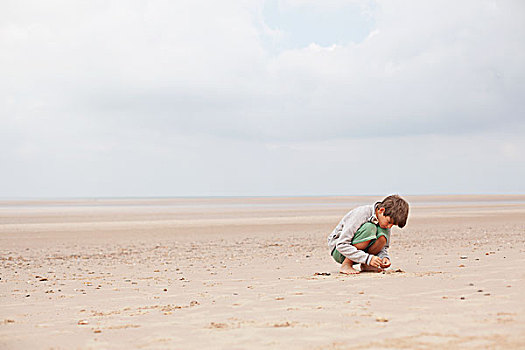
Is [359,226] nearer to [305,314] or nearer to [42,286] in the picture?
[305,314]

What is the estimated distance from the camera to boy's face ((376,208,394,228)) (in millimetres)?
6969

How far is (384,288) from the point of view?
5875 millimetres

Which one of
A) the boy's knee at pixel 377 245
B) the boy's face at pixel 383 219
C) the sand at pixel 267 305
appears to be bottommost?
the sand at pixel 267 305

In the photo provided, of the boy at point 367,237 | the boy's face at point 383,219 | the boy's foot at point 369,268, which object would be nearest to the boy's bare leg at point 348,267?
the boy at point 367,237

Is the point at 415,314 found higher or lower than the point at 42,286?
higher

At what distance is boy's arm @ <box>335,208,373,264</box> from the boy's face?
21 cm

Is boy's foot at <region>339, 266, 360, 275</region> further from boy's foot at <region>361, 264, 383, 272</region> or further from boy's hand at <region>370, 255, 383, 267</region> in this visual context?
boy's hand at <region>370, 255, 383, 267</region>

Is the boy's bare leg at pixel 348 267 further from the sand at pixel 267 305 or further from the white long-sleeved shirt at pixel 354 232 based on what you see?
the sand at pixel 267 305

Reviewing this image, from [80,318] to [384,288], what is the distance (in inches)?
126

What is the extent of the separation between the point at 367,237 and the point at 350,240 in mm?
245

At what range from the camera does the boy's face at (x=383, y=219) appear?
6969 millimetres

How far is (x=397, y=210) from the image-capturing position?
6.87m

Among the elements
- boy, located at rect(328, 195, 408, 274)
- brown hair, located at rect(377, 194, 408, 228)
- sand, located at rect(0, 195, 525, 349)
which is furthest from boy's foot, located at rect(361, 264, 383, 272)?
brown hair, located at rect(377, 194, 408, 228)

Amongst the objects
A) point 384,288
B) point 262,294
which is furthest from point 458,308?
point 262,294
